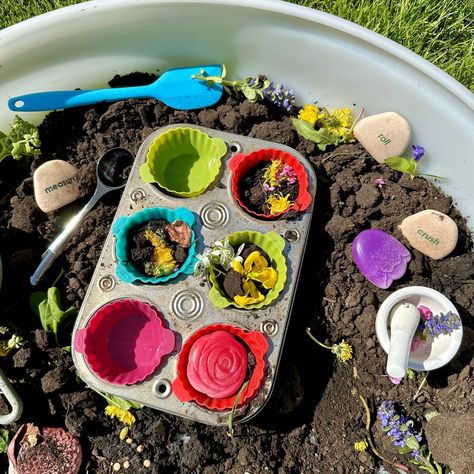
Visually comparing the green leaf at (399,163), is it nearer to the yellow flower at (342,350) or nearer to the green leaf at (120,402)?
the yellow flower at (342,350)

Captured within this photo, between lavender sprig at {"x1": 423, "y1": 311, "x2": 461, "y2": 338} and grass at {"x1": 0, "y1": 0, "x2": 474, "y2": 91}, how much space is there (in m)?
0.61

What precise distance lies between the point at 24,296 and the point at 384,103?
90 cm

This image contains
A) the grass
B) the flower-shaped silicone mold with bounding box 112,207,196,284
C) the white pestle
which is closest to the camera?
the white pestle

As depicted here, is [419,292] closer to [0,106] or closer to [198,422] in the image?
[198,422]

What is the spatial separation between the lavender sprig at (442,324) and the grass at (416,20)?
611 millimetres

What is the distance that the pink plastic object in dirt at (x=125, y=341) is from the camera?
0.96 m

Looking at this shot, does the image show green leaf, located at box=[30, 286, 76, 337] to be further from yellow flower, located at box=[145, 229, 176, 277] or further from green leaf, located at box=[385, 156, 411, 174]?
green leaf, located at box=[385, 156, 411, 174]

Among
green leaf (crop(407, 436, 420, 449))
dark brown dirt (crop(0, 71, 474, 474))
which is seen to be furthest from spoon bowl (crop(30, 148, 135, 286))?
green leaf (crop(407, 436, 420, 449))

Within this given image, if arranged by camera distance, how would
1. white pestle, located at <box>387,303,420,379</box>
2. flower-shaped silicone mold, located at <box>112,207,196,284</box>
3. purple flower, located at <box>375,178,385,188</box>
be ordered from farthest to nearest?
purple flower, located at <box>375,178,385,188</box> < flower-shaped silicone mold, located at <box>112,207,196,284</box> < white pestle, located at <box>387,303,420,379</box>

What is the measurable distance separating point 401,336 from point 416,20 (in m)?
0.83

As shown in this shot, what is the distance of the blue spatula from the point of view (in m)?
1.14

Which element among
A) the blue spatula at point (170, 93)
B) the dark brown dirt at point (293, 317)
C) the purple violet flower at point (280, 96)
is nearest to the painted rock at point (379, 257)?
the dark brown dirt at point (293, 317)

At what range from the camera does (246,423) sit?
1.01 m

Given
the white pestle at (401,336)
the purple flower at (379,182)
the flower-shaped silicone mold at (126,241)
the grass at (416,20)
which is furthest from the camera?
the grass at (416,20)
